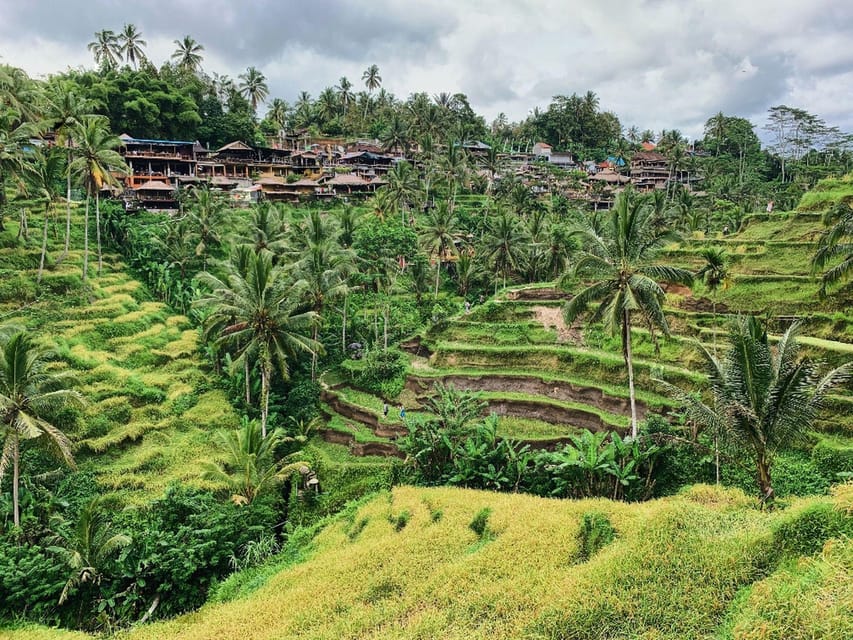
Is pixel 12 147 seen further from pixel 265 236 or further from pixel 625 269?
pixel 625 269

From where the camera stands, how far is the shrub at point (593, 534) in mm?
11867

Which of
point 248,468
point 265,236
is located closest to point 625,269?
point 248,468

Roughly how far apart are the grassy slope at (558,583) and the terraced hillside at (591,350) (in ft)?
34.8

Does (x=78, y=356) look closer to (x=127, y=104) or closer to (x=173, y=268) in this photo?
(x=173, y=268)

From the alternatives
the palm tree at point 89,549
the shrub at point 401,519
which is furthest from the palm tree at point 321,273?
the shrub at point 401,519

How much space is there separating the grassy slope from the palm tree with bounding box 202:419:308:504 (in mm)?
6082

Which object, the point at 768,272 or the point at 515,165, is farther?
the point at 515,165

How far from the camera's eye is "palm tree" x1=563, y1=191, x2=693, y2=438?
19391mm

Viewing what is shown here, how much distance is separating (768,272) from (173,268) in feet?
137

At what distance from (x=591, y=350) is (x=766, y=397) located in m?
15.9

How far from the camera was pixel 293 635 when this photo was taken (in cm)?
1109

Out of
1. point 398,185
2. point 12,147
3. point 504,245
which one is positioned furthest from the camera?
point 398,185

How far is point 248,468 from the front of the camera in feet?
69.3

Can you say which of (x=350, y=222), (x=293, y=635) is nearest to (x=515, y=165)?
(x=350, y=222)
